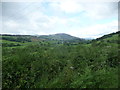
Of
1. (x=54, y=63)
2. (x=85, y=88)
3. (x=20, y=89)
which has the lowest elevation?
(x=20, y=89)

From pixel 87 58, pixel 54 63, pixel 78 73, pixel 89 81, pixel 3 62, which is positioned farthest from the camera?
pixel 87 58

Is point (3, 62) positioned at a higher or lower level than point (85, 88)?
higher

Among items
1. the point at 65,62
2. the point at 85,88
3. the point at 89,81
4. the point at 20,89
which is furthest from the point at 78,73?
the point at 20,89

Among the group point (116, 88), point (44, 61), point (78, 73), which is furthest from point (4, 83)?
point (116, 88)

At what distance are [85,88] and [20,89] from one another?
2.74 meters

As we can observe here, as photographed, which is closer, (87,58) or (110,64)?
(110,64)

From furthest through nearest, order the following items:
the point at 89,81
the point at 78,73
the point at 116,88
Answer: the point at 78,73 < the point at 89,81 < the point at 116,88

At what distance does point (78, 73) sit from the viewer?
4.58 m

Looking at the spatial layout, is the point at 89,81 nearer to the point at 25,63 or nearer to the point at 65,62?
the point at 65,62

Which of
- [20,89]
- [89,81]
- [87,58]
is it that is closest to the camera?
[89,81]

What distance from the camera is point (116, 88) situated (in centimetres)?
315

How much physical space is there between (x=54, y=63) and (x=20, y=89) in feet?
7.90

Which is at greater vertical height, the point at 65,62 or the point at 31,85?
the point at 65,62

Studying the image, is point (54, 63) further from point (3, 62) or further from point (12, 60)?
point (3, 62)
